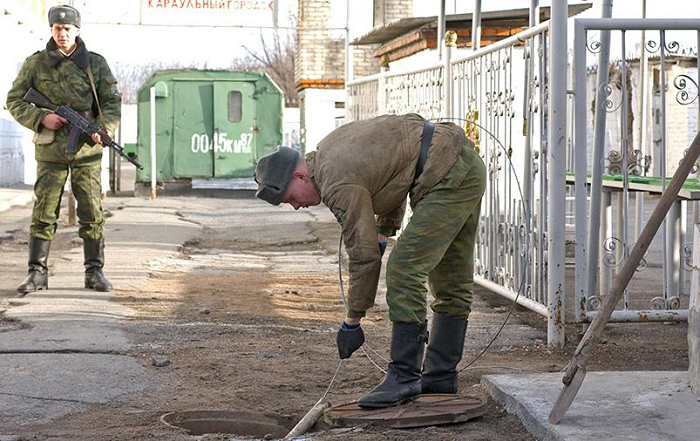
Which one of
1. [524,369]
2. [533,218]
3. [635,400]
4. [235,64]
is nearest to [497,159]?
[533,218]

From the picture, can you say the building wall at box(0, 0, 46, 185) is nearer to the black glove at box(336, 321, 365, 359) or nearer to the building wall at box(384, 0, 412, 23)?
the building wall at box(384, 0, 412, 23)

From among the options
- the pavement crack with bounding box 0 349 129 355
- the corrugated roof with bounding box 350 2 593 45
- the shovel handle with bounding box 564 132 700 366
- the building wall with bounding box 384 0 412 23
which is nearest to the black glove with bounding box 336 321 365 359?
the shovel handle with bounding box 564 132 700 366

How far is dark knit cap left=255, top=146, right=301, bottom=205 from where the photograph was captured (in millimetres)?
4688

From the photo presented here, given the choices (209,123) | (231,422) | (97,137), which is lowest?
(231,422)

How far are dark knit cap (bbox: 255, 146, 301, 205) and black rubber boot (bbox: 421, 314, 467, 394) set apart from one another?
108 cm

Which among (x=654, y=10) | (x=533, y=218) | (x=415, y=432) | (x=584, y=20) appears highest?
(x=654, y=10)

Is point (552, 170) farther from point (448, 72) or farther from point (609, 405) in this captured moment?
point (448, 72)

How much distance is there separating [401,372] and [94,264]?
4.22m

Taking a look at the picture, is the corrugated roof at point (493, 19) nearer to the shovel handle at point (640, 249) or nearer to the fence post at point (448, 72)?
the fence post at point (448, 72)

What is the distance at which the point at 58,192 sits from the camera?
848cm

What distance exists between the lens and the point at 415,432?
476cm

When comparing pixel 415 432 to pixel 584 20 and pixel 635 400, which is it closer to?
pixel 635 400

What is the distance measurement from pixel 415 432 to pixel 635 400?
888mm

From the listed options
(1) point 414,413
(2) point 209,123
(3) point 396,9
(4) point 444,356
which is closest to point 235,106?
(2) point 209,123
